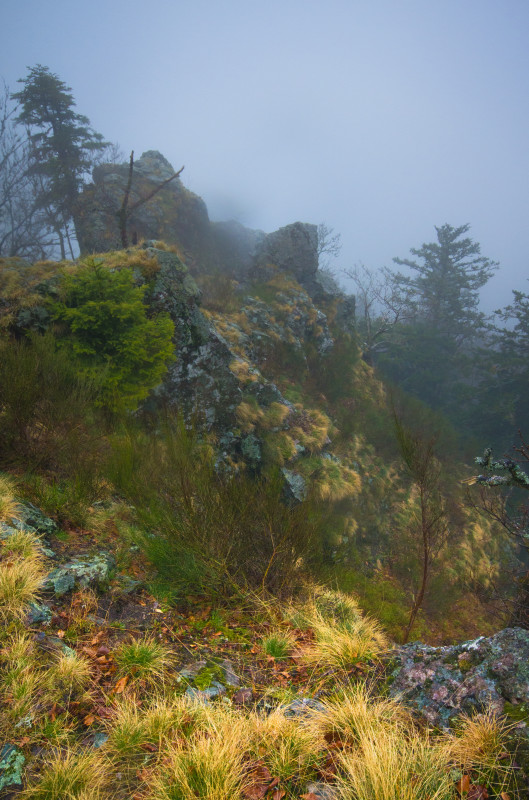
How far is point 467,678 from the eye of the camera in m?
2.40

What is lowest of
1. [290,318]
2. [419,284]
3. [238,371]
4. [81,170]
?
[238,371]

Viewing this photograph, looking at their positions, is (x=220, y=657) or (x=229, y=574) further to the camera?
(x=229, y=574)

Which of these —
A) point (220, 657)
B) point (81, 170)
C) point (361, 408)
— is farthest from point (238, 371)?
point (81, 170)

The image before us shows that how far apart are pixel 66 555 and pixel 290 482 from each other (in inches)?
274

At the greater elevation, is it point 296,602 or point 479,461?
point 479,461

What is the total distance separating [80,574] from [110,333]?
4.50 meters

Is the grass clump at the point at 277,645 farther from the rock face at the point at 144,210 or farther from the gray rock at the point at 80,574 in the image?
the rock face at the point at 144,210

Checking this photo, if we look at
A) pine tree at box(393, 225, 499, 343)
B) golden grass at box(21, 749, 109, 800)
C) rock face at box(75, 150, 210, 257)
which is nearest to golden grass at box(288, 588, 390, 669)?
golden grass at box(21, 749, 109, 800)

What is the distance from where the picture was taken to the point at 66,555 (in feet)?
11.4

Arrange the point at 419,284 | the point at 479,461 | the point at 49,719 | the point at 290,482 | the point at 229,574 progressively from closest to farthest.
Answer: the point at 49,719 → the point at 229,574 → the point at 479,461 → the point at 290,482 → the point at 419,284

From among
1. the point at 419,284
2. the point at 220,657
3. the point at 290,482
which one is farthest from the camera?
the point at 419,284

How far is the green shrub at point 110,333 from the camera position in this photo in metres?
6.18

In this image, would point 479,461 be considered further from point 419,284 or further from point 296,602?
point 419,284

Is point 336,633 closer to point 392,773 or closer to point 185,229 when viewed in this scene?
point 392,773
